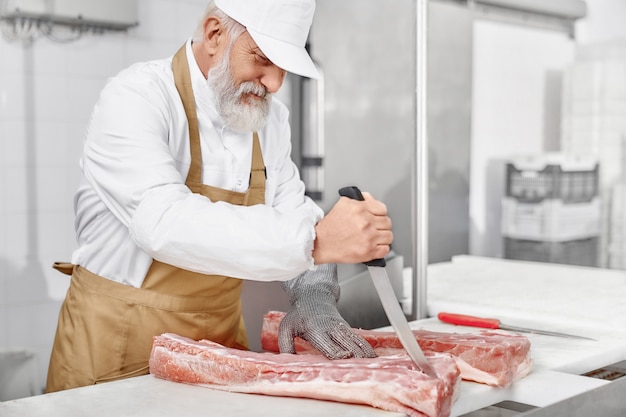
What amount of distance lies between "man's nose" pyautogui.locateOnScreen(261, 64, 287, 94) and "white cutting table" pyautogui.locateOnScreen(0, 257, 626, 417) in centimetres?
56

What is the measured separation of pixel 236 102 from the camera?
1.38 metres

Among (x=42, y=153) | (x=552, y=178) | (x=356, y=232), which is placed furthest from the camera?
(x=552, y=178)

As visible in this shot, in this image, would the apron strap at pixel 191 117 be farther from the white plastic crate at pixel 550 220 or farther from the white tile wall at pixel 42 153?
the white plastic crate at pixel 550 220

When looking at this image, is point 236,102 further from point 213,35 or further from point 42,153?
point 42,153

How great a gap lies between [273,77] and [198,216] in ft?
1.24

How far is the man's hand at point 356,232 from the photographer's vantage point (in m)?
1.03

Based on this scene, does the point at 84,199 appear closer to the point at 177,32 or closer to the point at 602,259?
the point at 177,32

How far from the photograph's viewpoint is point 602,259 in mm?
5922

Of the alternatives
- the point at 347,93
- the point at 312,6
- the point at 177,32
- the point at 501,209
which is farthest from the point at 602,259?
the point at 312,6

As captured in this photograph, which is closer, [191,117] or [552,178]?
[191,117]

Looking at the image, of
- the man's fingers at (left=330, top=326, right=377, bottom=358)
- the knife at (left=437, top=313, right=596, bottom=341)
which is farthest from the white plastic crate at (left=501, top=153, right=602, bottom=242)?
the man's fingers at (left=330, top=326, right=377, bottom=358)

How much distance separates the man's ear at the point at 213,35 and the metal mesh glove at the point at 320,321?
49cm

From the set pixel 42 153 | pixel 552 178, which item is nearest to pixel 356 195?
pixel 42 153

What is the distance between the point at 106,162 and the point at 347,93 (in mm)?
3938
